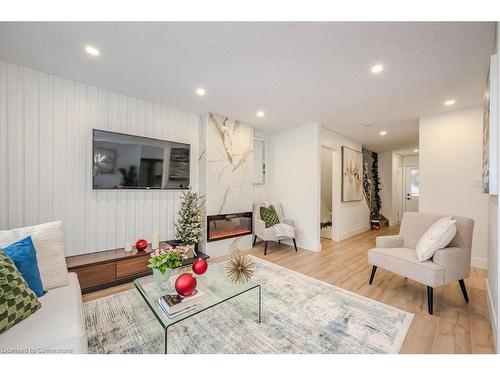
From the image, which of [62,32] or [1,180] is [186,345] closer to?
[1,180]

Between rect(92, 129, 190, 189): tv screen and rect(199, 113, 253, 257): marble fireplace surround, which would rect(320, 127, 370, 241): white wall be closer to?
rect(199, 113, 253, 257): marble fireplace surround

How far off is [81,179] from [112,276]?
4.15 feet

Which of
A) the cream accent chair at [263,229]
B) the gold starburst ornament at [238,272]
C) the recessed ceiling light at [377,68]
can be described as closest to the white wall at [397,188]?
the cream accent chair at [263,229]

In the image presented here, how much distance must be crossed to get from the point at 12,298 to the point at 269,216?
11.2 ft

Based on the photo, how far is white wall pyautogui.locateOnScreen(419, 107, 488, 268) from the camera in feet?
10.2

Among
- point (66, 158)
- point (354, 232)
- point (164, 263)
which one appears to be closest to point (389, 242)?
point (164, 263)

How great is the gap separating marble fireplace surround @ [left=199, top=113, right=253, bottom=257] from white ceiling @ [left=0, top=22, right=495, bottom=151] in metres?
0.54

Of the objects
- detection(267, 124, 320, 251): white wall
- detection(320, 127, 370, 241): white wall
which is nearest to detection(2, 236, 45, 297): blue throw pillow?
detection(267, 124, 320, 251): white wall

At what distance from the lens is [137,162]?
9.50ft

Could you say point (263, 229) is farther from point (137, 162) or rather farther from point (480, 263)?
point (480, 263)

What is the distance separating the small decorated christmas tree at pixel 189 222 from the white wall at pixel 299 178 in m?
2.02

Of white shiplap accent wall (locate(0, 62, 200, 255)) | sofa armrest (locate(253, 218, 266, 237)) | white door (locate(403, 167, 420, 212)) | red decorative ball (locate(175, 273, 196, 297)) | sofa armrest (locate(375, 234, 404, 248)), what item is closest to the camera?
red decorative ball (locate(175, 273, 196, 297))

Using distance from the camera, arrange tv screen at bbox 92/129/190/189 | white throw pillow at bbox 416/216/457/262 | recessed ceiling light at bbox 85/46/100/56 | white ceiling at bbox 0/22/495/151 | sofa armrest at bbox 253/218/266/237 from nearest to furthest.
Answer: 1. white ceiling at bbox 0/22/495/151
2. recessed ceiling light at bbox 85/46/100/56
3. white throw pillow at bbox 416/216/457/262
4. tv screen at bbox 92/129/190/189
5. sofa armrest at bbox 253/218/266/237

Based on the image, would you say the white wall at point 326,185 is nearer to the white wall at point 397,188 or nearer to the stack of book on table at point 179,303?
the white wall at point 397,188
